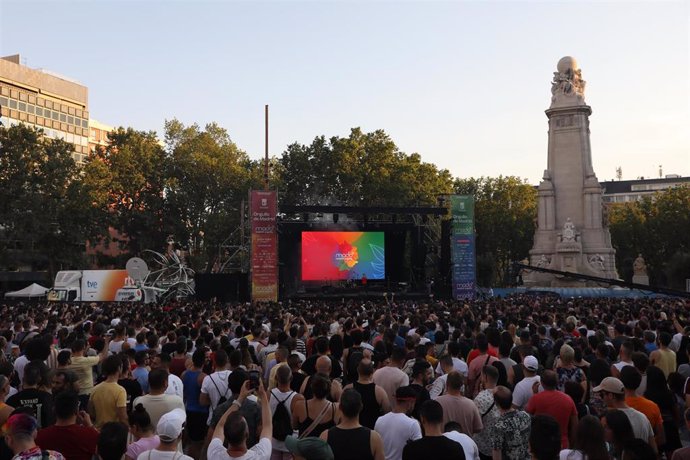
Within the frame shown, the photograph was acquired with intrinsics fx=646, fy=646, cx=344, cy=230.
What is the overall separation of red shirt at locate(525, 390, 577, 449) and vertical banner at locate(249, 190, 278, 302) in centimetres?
2592

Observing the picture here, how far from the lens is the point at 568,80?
4519 cm

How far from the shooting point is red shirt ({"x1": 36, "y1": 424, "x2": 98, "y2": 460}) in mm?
4977

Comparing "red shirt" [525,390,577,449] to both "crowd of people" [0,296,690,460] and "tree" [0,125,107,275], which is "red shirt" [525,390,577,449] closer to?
"crowd of people" [0,296,690,460]

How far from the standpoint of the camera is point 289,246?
125 ft

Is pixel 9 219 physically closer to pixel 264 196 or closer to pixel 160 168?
pixel 160 168

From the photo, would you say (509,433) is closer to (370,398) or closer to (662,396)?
(370,398)

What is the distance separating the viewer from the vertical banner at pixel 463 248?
34719mm

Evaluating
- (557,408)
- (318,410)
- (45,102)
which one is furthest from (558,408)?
(45,102)

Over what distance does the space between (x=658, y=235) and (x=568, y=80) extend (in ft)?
79.8

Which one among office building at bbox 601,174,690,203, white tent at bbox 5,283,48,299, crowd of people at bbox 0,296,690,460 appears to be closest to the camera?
crowd of people at bbox 0,296,690,460

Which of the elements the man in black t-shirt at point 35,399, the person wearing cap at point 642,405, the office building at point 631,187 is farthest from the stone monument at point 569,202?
the office building at point 631,187

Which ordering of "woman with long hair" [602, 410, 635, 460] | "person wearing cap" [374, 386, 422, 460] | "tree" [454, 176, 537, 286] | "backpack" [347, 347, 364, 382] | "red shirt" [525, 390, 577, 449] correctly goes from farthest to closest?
"tree" [454, 176, 537, 286]
"backpack" [347, 347, 364, 382]
"red shirt" [525, 390, 577, 449]
"person wearing cap" [374, 386, 422, 460]
"woman with long hair" [602, 410, 635, 460]

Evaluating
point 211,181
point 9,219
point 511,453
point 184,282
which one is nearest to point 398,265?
point 184,282

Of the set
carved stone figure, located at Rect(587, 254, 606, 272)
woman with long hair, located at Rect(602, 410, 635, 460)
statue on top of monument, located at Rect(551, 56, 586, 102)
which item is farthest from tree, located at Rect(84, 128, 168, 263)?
woman with long hair, located at Rect(602, 410, 635, 460)
